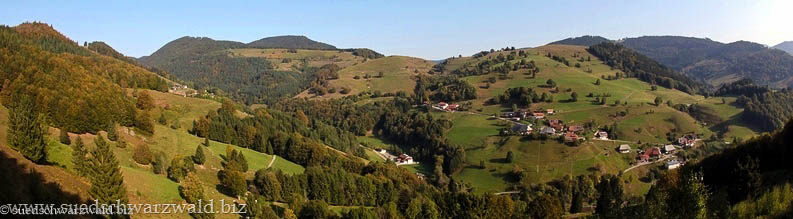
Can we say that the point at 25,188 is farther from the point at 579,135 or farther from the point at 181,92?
the point at 579,135

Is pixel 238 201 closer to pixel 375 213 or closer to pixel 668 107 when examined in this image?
pixel 375 213

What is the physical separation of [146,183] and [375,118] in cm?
13226

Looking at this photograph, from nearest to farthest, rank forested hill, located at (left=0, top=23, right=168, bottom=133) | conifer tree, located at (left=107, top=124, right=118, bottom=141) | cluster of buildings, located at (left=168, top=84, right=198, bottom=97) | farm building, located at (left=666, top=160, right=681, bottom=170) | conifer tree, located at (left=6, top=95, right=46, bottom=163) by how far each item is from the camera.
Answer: conifer tree, located at (left=6, top=95, right=46, bottom=163) → forested hill, located at (left=0, top=23, right=168, bottom=133) → conifer tree, located at (left=107, top=124, right=118, bottom=141) → farm building, located at (left=666, top=160, right=681, bottom=170) → cluster of buildings, located at (left=168, top=84, right=198, bottom=97)

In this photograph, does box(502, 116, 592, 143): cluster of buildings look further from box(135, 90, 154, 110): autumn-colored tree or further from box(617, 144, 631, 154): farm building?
box(135, 90, 154, 110): autumn-colored tree

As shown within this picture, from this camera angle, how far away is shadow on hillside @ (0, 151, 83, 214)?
23953 millimetres

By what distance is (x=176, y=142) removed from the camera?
66438mm

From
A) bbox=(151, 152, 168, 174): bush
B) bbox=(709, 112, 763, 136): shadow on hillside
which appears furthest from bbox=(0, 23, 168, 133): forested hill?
bbox=(709, 112, 763, 136): shadow on hillside

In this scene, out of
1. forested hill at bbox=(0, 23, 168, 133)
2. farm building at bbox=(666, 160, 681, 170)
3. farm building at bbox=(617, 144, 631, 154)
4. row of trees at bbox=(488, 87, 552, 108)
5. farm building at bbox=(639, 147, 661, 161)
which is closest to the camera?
forested hill at bbox=(0, 23, 168, 133)

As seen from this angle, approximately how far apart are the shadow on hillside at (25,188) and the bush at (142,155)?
22.1 m

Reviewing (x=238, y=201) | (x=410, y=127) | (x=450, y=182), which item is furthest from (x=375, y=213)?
(x=410, y=127)

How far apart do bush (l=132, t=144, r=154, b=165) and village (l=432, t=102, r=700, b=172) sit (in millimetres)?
92050

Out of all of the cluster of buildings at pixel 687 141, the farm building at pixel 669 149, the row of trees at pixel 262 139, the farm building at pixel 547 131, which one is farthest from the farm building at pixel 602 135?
the row of trees at pixel 262 139

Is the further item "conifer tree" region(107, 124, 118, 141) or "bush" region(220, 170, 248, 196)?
"conifer tree" region(107, 124, 118, 141)

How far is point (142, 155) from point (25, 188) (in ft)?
92.7
